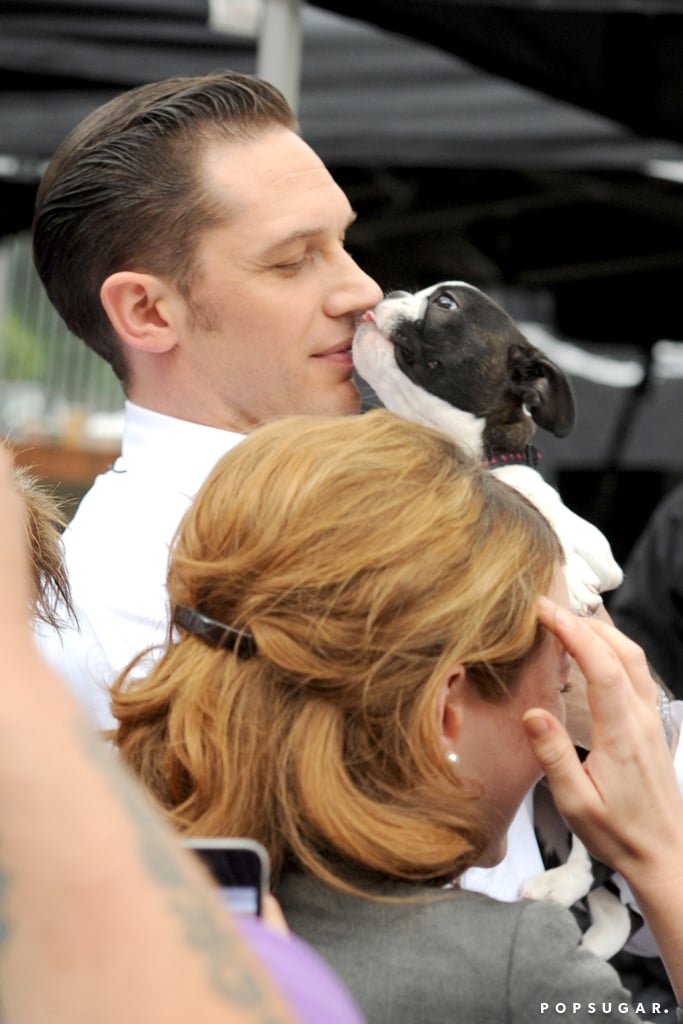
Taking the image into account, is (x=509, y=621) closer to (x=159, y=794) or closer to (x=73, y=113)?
(x=159, y=794)

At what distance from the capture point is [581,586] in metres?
2.10

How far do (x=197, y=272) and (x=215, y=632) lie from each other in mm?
1003

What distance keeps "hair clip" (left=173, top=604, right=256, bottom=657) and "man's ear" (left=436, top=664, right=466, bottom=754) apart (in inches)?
8.3

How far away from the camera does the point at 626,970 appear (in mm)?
2439

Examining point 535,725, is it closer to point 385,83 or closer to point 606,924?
point 606,924

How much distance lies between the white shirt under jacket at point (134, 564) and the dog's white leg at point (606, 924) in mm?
61

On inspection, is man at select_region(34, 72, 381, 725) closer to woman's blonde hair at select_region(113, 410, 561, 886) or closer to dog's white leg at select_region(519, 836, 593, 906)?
woman's blonde hair at select_region(113, 410, 561, 886)

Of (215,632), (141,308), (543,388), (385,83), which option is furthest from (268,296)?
(385,83)

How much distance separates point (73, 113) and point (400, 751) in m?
3.04

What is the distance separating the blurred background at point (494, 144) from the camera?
11.1ft

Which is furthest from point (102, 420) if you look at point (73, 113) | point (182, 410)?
point (182, 410)

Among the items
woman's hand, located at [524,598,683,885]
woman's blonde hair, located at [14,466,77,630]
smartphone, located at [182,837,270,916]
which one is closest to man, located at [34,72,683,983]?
woman's blonde hair, located at [14,466,77,630]

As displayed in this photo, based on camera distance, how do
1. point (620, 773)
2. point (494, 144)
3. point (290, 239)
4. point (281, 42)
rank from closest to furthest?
point (620, 773)
point (290, 239)
point (281, 42)
point (494, 144)

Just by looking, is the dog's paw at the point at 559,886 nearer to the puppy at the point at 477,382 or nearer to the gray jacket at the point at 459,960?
the puppy at the point at 477,382
